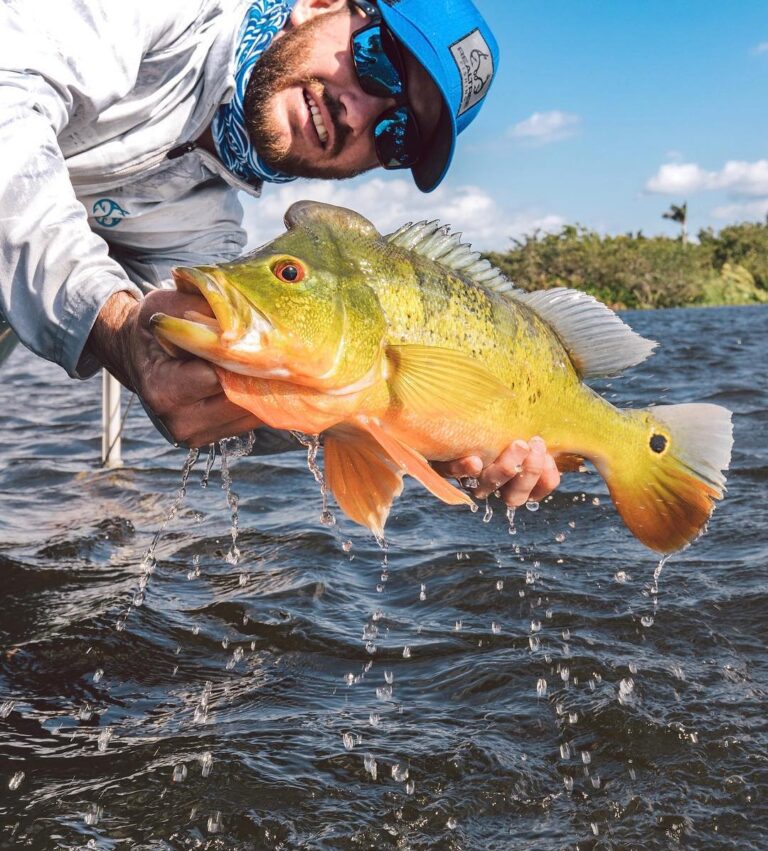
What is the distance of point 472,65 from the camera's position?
3730 mm

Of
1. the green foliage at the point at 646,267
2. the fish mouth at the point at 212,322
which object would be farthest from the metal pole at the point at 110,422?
the green foliage at the point at 646,267

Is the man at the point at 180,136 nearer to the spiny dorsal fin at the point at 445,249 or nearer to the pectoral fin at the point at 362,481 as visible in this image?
the pectoral fin at the point at 362,481

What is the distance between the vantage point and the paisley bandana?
3.57 m

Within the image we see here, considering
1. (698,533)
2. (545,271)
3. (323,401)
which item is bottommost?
(545,271)

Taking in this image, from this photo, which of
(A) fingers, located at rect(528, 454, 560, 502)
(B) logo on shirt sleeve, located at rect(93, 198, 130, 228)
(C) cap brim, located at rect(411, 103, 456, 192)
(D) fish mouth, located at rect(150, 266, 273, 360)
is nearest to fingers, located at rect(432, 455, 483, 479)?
(A) fingers, located at rect(528, 454, 560, 502)

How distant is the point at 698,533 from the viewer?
2832mm

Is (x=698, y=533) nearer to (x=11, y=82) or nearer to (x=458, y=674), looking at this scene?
(x=458, y=674)

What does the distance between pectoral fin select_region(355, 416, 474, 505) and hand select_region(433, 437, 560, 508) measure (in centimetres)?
45

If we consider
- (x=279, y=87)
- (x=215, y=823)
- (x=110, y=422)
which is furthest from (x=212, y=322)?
(x=110, y=422)

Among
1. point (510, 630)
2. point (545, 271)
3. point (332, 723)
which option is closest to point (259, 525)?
point (510, 630)

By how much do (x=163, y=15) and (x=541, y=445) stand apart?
1.96 meters

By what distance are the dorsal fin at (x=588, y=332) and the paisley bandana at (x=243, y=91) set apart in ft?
5.07

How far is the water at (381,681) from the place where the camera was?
7.52ft

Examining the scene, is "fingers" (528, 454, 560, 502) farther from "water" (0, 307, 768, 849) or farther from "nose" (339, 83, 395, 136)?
"nose" (339, 83, 395, 136)
